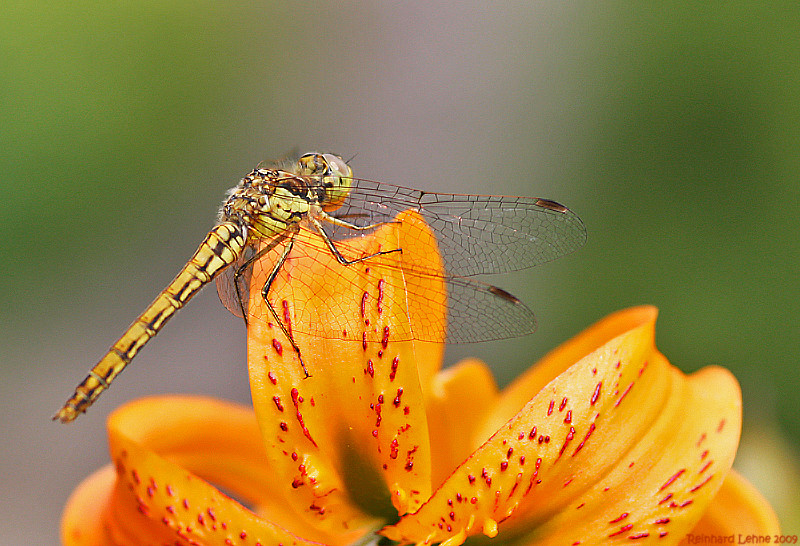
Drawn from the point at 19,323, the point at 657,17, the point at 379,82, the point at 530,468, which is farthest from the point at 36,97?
the point at 530,468

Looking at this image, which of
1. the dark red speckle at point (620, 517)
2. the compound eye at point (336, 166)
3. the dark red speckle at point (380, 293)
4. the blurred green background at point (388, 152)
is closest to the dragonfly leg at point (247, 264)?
the compound eye at point (336, 166)

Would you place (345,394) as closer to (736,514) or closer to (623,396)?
(623,396)

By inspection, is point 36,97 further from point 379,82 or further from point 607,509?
point 607,509

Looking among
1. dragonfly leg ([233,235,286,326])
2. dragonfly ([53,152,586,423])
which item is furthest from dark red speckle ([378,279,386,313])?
dragonfly leg ([233,235,286,326])

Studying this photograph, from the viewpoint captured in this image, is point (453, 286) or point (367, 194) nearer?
point (453, 286)

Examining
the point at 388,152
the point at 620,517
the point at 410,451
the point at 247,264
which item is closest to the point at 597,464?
the point at 620,517

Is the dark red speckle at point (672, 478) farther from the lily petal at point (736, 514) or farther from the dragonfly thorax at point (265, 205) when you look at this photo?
the dragonfly thorax at point (265, 205)
